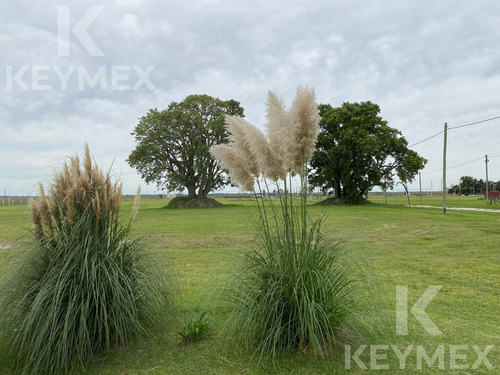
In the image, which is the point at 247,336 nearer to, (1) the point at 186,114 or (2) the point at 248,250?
(2) the point at 248,250

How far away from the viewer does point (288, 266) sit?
8.09ft

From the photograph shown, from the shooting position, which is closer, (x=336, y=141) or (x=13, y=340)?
(x=13, y=340)

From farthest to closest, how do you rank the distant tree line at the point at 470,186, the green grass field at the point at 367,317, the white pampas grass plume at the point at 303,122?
the distant tree line at the point at 470,186 < the white pampas grass plume at the point at 303,122 < the green grass field at the point at 367,317

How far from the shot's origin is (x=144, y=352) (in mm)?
2523

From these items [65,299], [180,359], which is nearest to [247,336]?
[180,359]

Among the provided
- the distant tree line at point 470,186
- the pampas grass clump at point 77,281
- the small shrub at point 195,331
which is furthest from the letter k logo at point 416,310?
the distant tree line at point 470,186

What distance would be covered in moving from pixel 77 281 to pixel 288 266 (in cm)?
159

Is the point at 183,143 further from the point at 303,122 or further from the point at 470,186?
the point at 470,186

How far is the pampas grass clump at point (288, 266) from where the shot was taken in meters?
2.37

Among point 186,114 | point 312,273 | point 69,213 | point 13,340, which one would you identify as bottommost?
point 13,340

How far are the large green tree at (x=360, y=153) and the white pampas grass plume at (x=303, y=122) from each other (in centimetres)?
2584

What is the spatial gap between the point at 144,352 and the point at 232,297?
2.69 ft

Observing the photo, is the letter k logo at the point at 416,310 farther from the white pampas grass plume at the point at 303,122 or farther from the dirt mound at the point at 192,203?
the dirt mound at the point at 192,203

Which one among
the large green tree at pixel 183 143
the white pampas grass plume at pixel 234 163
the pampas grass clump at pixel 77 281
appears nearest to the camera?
the pampas grass clump at pixel 77 281
